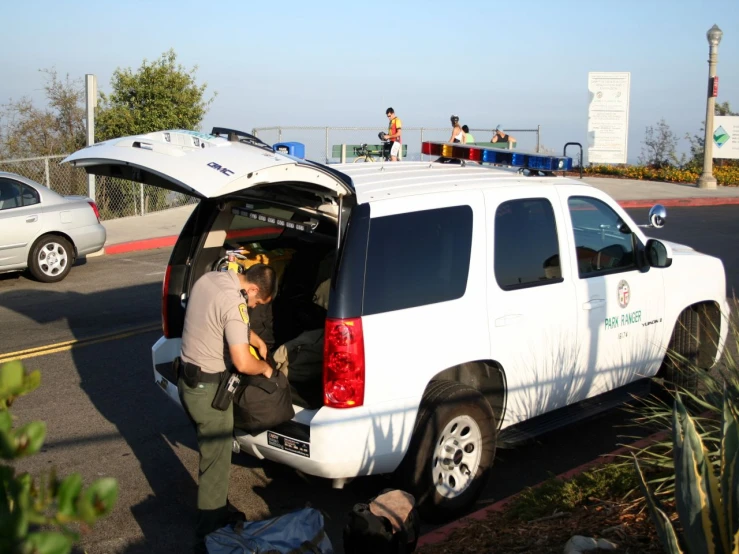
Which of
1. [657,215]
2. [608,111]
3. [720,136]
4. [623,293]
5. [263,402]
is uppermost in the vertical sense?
[608,111]

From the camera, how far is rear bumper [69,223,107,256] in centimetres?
1299

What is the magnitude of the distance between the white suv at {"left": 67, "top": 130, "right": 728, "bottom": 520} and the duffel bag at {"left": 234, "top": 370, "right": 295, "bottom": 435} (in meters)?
0.10

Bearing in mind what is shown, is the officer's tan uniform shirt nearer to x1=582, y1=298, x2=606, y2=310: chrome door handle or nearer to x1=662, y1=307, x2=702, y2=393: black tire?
x1=582, y1=298, x2=606, y2=310: chrome door handle

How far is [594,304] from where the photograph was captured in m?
5.67

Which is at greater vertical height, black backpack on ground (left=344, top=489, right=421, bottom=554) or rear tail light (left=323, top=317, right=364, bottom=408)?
rear tail light (left=323, top=317, right=364, bottom=408)

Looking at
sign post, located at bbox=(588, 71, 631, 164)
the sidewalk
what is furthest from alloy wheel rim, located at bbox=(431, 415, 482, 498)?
sign post, located at bbox=(588, 71, 631, 164)

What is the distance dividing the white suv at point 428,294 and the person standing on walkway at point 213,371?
1.08ft

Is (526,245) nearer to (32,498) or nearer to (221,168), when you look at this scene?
(221,168)

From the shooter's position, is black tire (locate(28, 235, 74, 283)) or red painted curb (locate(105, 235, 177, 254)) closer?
black tire (locate(28, 235, 74, 283))

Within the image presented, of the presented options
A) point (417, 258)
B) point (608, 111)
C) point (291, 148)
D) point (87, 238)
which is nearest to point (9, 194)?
point (87, 238)

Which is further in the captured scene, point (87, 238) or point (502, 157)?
point (87, 238)

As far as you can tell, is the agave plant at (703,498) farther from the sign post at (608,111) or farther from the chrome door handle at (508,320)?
the sign post at (608,111)

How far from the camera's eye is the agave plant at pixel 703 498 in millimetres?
3164

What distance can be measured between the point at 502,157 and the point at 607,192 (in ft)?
68.2
